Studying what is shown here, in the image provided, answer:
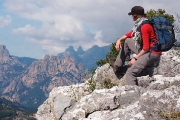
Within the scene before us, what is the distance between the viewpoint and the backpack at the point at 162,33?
10.9m

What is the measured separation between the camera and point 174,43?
12.2 metres

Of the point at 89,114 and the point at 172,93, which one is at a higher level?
the point at 172,93

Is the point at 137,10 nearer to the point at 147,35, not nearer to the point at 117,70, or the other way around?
the point at 147,35

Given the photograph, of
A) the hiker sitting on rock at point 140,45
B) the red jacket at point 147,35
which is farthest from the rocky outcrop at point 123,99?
the red jacket at point 147,35

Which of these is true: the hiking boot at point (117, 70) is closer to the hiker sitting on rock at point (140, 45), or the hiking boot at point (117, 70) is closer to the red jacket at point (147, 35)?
the hiker sitting on rock at point (140, 45)

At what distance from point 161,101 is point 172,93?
545 millimetres

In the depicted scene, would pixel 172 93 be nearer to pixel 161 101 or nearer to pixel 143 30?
pixel 161 101

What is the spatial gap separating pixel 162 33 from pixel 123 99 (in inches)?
141

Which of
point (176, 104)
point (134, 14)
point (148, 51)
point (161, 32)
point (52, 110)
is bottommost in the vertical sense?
point (52, 110)

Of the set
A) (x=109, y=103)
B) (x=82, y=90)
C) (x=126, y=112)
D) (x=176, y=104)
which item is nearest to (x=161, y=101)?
(x=176, y=104)

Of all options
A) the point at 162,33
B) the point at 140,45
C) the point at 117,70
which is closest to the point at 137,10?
the point at 162,33

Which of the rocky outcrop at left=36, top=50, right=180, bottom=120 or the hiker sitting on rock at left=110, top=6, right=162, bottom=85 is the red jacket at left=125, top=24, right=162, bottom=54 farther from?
the rocky outcrop at left=36, top=50, right=180, bottom=120

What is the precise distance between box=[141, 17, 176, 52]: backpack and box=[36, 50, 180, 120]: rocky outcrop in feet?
4.08

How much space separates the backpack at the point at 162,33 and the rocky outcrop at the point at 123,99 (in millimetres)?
1244
